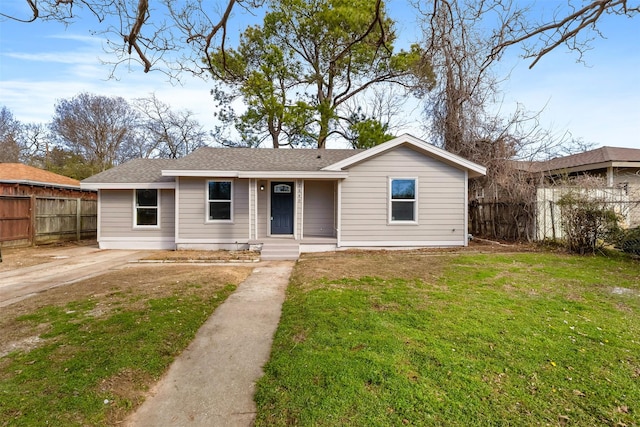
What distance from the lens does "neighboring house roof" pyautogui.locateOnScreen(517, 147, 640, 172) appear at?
577 inches

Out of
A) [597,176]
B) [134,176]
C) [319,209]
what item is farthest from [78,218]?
[597,176]

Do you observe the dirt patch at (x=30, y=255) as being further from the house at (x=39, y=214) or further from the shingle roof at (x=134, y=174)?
the shingle roof at (x=134, y=174)

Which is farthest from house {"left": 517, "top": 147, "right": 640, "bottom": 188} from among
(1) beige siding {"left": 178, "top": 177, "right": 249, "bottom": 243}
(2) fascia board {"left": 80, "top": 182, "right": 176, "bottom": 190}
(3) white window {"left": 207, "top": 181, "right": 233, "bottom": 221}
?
(2) fascia board {"left": 80, "top": 182, "right": 176, "bottom": 190}

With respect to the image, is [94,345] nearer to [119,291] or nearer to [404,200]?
[119,291]

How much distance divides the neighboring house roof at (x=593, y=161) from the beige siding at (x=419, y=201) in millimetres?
4875

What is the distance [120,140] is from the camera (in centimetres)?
2712

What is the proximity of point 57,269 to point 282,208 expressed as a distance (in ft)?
21.3

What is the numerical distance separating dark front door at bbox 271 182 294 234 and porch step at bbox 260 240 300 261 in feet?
4.22

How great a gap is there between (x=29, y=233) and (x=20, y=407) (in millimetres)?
12758

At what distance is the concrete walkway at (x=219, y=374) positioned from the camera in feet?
7.95

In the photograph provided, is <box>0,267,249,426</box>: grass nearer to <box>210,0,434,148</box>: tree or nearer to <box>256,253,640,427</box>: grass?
<box>256,253,640,427</box>: grass

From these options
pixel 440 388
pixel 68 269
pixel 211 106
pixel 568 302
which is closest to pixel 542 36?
pixel 568 302

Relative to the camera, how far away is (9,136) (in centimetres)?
2675

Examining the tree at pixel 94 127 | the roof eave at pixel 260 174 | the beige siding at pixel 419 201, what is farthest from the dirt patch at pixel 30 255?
the tree at pixel 94 127
